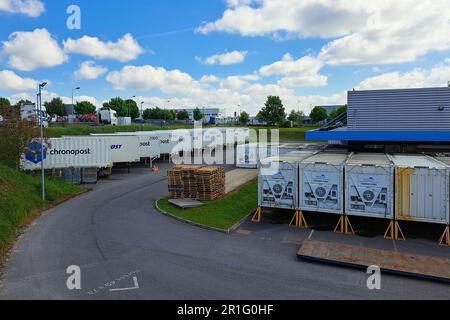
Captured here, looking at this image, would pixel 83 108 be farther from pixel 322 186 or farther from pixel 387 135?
pixel 322 186

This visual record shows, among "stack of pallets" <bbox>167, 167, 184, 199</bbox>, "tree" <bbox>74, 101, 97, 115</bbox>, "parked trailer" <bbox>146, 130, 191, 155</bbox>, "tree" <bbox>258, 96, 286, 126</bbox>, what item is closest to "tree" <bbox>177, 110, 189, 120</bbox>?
"tree" <bbox>74, 101, 97, 115</bbox>

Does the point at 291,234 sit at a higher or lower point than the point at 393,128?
lower

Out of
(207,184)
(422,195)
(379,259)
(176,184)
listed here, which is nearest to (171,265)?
(379,259)

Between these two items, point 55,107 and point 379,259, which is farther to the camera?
point 55,107

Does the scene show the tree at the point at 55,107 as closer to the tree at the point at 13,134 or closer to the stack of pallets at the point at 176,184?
the tree at the point at 13,134

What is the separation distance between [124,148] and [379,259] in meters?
26.6

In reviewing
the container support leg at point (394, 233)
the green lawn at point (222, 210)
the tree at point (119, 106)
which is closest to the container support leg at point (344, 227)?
the container support leg at point (394, 233)

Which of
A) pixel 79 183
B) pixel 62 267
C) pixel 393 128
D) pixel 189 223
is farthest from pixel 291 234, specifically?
pixel 79 183

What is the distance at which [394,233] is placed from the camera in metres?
15.1

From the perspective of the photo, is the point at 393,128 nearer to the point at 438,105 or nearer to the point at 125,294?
the point at 438,105

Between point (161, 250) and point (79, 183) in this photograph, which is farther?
point (79, 183)

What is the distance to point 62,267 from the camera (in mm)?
11914

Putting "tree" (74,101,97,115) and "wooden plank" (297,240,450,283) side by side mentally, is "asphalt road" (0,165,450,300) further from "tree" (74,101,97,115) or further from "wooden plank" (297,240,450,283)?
"tree" (74,101,97,115)
